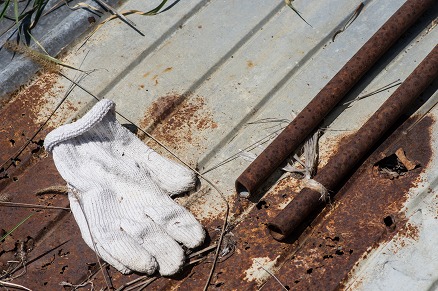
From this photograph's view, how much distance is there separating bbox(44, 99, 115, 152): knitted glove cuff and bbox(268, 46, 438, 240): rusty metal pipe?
0.81m

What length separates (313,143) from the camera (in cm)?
276

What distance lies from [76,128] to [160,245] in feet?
1.94

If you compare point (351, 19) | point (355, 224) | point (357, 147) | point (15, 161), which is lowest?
point (15, 161)

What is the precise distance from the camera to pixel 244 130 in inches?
114

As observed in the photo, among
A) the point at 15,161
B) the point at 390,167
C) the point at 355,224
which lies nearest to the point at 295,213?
the point at 355,224

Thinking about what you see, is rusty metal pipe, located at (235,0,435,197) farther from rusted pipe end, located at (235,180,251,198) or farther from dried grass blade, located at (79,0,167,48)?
dried grass blade, located at (79,0,167,48)

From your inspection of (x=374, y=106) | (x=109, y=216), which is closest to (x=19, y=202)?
(x=109, y=216)

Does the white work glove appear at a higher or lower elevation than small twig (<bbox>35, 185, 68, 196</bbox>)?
higher

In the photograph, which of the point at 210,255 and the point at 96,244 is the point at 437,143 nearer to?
the point at 210,255

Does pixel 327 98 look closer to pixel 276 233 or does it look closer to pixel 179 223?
pixel 276 233

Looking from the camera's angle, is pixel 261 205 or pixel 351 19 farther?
pixel 351 19

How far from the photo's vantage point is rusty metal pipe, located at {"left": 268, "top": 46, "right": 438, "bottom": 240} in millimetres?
2484

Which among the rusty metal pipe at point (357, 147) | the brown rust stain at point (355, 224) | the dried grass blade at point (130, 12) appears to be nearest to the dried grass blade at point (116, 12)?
the dried grass blade at point (130, 12)

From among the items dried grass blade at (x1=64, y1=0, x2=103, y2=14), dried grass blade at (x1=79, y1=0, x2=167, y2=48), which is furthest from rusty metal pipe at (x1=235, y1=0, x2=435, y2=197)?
dried grass blade at (x1=64, y1=0, x2=103, y2=14)
